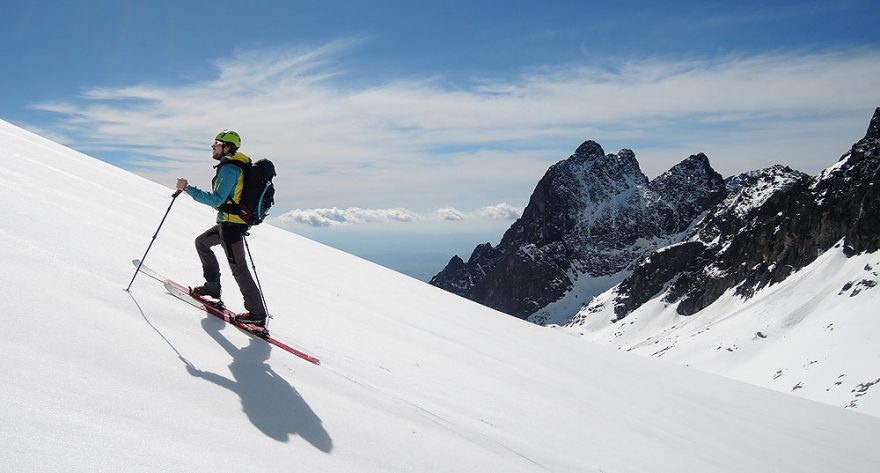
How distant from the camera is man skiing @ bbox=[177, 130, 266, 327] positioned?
6387 millimetres

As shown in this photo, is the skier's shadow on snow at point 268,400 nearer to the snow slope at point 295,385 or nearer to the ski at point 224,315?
the snow slope at point 295,385

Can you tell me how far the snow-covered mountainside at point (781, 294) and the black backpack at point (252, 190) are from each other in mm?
68900

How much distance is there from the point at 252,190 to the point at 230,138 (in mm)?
646

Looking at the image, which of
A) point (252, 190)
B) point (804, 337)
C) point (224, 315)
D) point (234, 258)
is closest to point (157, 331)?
point (224, 315)

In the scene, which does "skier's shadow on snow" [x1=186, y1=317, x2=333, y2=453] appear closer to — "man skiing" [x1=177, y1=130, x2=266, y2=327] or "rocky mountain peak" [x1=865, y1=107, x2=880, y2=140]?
"man skiing" [x1=177, y1=130, x2=266, y2=327]

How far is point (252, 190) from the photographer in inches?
258

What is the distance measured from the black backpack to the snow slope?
4.16ft

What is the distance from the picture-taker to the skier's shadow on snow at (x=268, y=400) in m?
4.25

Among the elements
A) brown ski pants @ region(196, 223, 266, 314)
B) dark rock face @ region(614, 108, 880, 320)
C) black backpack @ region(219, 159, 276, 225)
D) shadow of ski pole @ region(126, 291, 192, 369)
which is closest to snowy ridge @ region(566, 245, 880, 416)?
dark rock face @ region(614, 108, 880, 320)

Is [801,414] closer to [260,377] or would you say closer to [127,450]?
[260,377]

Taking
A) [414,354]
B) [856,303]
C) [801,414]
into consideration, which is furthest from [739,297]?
[414,354]

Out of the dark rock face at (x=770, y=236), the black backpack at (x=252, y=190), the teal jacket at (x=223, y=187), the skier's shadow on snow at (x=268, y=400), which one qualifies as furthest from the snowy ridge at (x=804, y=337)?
the teal jacket at (x=223, y=187)

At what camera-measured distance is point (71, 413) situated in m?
3.31

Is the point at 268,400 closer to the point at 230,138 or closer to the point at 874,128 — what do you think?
the point at 230,138
